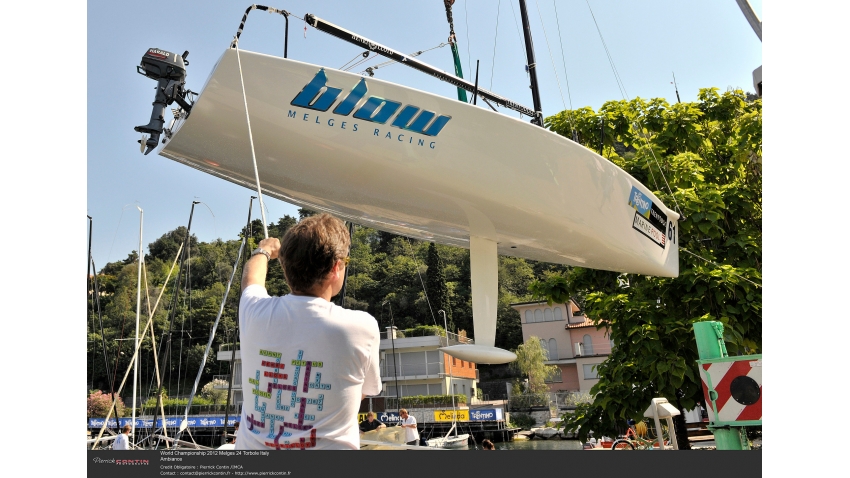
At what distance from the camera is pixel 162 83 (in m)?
1.88

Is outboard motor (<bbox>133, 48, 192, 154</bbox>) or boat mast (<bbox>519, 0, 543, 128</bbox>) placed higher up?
boat mast (<bbox>519, 0, 543, 128</bbox>)

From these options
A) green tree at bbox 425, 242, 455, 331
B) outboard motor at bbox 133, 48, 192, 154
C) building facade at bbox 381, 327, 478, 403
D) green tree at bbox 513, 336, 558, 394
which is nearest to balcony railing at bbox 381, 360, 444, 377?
building facade at bbox 381, 327, 478, 403

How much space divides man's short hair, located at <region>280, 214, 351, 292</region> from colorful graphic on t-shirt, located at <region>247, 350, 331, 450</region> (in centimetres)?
9

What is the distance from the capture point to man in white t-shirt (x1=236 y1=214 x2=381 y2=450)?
0.73 m

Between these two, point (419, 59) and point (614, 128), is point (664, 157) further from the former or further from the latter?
point (419, 59)

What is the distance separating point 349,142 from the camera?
1.91 m

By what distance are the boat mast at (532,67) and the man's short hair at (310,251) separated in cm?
200

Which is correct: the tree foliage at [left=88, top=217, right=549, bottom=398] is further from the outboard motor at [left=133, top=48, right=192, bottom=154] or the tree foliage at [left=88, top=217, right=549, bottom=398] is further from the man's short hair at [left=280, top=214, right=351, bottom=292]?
the man's short hair at [left=280, top=214, right=351, bottom=292]

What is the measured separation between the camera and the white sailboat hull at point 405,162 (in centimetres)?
183

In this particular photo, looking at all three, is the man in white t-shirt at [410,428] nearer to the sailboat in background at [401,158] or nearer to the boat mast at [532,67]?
the sailboat in background at [401,158]

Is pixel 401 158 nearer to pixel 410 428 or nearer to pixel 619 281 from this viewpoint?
pixel 410 428

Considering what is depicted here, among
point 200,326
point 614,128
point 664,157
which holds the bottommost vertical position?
point 200,326
